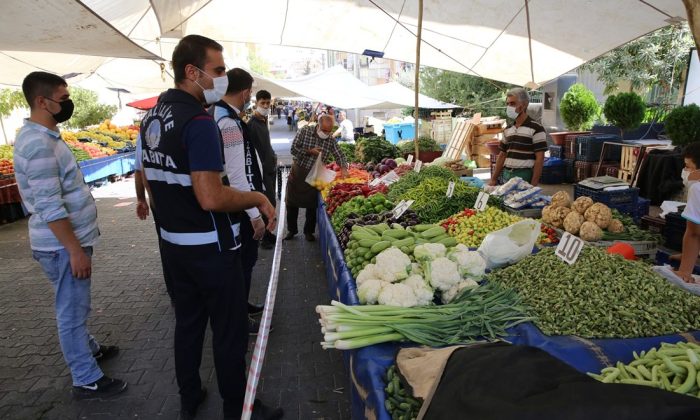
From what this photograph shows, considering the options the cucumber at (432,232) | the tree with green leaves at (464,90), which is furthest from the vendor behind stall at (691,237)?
the tree with green leaves at (464,90)

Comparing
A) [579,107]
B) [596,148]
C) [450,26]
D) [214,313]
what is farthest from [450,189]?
[579,107]

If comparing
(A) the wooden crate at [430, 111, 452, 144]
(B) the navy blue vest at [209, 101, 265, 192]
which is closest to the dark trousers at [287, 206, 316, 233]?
(B) the navy blue vest at [209, 101, 265, 192]

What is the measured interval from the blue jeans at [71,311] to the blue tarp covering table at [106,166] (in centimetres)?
895

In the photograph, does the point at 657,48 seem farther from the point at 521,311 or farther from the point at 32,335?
the point at 32,335

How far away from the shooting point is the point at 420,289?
2.62m

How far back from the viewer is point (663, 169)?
25.5 feet

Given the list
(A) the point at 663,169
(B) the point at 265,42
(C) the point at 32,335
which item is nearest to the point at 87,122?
(B) the point at 265,42

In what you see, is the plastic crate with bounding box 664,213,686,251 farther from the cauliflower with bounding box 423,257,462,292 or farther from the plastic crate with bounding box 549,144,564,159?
the plastic crate with bounding box 549,144,564,159

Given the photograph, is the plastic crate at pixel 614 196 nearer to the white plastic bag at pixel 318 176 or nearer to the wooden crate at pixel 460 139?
the white plastic bag at pixel 318 176

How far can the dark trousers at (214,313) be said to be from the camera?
2498 millimetres

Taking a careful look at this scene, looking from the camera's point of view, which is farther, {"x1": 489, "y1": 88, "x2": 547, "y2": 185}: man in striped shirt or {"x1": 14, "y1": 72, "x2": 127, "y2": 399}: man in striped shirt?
{"x1": 489, "y1": 88, "x2": 547, "y2": 185}: man in striped shirt

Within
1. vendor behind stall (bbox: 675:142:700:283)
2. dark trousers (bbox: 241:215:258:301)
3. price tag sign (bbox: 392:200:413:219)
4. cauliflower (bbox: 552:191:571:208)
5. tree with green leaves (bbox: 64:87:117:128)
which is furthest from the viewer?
tree with green leaves (bbox: 64:87:117:128)

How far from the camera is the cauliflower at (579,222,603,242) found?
149 inches

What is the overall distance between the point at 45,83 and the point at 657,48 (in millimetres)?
18588
